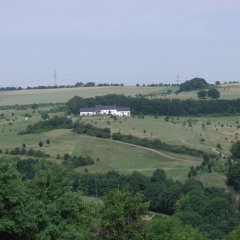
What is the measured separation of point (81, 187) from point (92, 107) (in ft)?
239

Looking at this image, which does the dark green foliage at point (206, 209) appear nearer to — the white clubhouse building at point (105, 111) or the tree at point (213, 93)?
the white clubhouse building at point (105, 111)

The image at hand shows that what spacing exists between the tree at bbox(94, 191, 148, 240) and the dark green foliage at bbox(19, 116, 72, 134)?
96721mm

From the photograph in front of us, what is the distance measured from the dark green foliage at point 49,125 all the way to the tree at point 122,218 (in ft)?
317

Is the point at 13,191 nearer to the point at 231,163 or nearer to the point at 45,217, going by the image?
the point at 45,217

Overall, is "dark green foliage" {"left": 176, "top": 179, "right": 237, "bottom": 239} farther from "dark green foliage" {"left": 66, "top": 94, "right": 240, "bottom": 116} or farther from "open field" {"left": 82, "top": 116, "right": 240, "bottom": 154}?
"dark green foliage" {"left": 66, "top": 94, "right": 240, "bottom": 116}

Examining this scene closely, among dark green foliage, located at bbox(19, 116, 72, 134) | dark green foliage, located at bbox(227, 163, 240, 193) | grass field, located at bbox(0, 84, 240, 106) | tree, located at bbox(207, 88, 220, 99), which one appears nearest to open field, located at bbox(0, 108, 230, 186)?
dark green foliage, located at bbox(227, 163, 240, 193)

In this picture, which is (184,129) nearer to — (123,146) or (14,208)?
(123,146)

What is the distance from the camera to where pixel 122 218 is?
2750 centimetres

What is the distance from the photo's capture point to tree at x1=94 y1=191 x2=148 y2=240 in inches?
1083

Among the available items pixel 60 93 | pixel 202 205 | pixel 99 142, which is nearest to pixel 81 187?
pixel 202 205

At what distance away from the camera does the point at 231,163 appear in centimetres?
9188

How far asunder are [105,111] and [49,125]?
27425mm

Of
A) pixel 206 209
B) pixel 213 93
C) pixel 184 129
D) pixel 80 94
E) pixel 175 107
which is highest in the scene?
pixel 80 94

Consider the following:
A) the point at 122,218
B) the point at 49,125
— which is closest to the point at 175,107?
the point at 49,125
